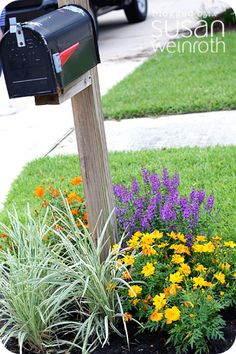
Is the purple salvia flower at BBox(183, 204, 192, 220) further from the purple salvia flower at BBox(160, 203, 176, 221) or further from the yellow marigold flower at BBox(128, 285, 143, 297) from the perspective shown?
the yellow marigold flower at BBox(128, 285, 143, 297)

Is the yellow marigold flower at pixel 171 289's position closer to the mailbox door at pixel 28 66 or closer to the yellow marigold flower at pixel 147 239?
the yellow marigold flower at pixel 147 239

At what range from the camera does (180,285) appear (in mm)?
2840

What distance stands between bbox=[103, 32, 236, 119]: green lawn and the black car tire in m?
4.42

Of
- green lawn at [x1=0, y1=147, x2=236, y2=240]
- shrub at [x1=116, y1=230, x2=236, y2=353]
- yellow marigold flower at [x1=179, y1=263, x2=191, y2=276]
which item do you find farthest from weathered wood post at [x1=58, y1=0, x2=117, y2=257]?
green lawn at [x1=0, y1=147, x2=236, y2=240]

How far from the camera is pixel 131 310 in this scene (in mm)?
2900

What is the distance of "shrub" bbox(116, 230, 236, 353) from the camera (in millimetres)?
2584

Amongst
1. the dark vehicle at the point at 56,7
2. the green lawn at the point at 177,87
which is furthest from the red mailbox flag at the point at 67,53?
the dark vehicle at the point at 56,7

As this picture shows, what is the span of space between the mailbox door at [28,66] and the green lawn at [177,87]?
417cm

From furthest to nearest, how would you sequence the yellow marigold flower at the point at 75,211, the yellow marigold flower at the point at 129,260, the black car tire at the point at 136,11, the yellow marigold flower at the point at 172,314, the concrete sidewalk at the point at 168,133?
1. the black car tire at the point at 136,11
2. the concrete sidewalk at the point at 168,133
3. the yellow marigold flower at the point at 75,211
4. the yellow marigold flower at the point at 129,260
5. the yellow marigold flower at the point at 172,314

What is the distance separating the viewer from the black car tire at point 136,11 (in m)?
13.1

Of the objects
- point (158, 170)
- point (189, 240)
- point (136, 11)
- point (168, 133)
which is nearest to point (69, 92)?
point (189, 240)

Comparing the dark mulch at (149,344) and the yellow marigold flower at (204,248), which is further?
the yellow marigold flower at (204,248)

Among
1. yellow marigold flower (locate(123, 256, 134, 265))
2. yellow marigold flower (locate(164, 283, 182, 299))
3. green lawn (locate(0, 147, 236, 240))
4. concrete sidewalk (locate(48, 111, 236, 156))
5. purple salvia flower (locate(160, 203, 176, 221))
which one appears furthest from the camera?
concrete sidewalk (locate(48, 111, 236, 156))

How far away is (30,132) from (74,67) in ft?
13.8
